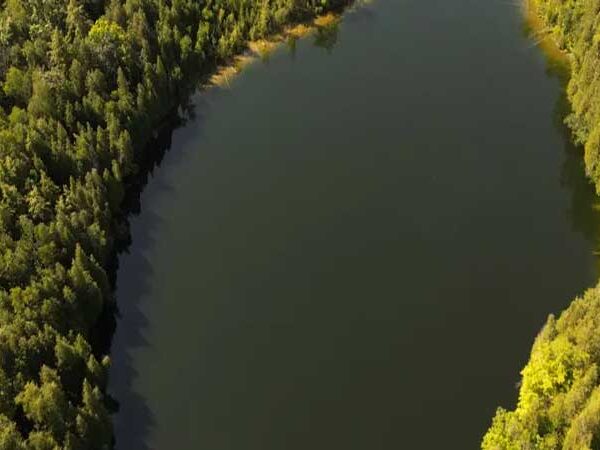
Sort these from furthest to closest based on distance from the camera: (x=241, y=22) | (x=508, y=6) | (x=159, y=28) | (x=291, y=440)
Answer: (x=508, y=6) < (x=241, y=22) < (x=159, y=28) < (x=291, y=440)

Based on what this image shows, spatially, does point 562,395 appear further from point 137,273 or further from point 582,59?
point 582,59

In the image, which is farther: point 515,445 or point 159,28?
point 159,28

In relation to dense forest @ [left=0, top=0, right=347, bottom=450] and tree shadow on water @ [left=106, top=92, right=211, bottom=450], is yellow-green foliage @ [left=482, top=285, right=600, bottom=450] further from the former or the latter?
dense forest @ [left=0, top=0, right=347, bottom=450]

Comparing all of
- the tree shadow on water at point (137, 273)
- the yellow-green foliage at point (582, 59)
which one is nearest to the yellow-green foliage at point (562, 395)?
the yellow-green foliage at point (582, 59)

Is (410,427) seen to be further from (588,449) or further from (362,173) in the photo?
(362,173)

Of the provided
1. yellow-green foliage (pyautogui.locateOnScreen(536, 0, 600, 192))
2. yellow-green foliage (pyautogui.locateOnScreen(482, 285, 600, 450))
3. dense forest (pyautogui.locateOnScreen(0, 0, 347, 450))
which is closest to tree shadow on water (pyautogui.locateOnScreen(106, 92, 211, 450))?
dense forest (pyautogui.locateOnScreen(0, 0, 347, 450))

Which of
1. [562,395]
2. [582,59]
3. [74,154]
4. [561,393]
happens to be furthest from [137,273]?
[582,59]

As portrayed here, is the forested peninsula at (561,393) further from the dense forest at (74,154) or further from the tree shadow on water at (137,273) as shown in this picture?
the dense forest at (74,154)

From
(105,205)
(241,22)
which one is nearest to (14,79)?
(105,205)
